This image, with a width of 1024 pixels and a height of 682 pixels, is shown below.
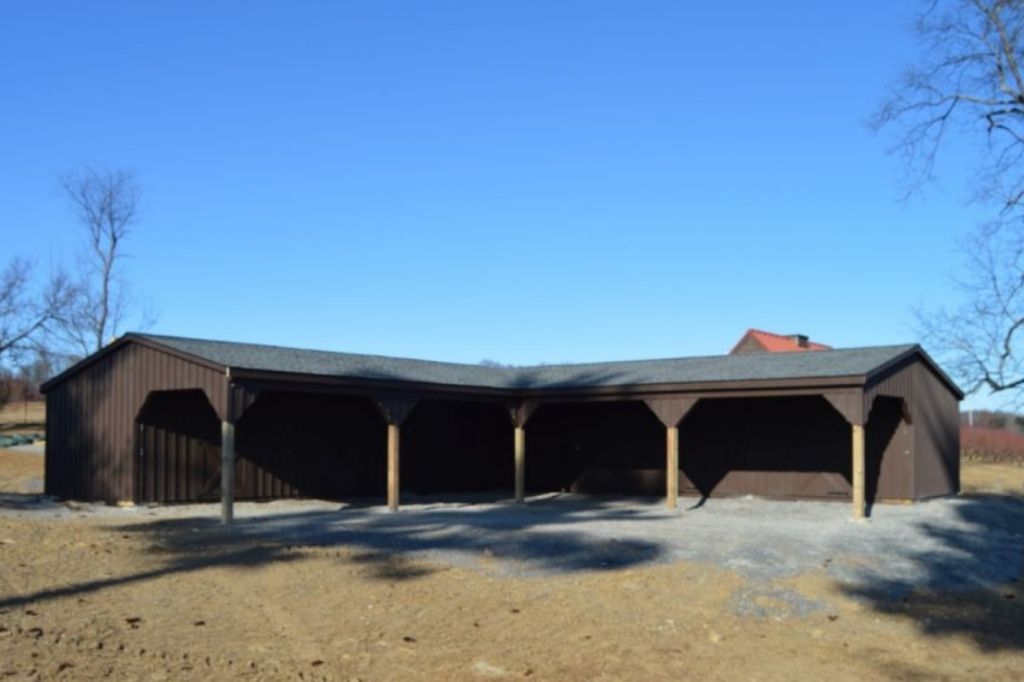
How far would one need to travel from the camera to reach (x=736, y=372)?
69.7ft

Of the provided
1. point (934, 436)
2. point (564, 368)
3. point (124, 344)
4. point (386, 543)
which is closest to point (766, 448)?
point (934, 436)

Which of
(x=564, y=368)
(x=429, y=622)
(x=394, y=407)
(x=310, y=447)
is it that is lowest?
(x=429, y=622)

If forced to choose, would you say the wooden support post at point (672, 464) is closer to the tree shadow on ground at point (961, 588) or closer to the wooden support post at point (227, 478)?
the tree shadow on ground at point (961, 588)

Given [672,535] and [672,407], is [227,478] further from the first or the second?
[672,407]

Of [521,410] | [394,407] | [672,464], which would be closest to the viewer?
[394,407]

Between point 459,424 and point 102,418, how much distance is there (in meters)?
9.09

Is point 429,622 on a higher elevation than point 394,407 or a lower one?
lower

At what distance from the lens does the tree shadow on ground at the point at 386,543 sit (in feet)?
41.2

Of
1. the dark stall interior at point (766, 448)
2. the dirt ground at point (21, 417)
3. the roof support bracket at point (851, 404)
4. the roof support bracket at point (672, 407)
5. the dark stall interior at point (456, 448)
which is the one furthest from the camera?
the dirt ground at point (21, 417)

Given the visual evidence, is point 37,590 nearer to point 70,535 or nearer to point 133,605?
point 133,605

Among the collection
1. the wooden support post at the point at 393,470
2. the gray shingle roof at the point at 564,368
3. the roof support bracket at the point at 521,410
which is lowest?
the wooden support post at the point at 393,470

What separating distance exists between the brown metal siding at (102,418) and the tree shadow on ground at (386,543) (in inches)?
124

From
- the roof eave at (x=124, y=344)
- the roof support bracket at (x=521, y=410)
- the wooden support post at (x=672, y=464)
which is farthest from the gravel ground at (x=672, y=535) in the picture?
the roof support bracket at (x=521, y=410)

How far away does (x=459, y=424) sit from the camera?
26703 mm
